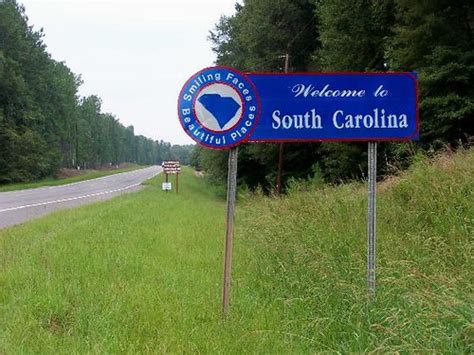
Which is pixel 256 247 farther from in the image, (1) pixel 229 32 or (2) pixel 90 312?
(1) pixel 229 32

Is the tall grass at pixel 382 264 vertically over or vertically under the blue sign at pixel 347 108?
under

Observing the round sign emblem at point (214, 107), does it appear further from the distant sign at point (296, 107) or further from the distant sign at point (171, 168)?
the distant sign at point (171, 168)

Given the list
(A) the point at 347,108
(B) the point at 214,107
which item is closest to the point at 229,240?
(B) the point at 214,107

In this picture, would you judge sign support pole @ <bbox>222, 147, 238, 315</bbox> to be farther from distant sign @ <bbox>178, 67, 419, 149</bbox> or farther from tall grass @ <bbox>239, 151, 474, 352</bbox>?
tall grass @ <bbox>239, 151, 474, 352</bbox>

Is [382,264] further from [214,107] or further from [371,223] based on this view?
[214,107]

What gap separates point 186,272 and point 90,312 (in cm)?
189

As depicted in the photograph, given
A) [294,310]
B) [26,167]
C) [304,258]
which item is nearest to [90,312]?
[294,310]

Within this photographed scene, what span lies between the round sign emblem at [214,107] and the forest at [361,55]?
565cm

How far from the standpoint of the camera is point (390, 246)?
5.52 metres

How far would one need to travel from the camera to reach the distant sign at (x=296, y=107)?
14.6 ft

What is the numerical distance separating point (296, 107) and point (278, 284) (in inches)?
78.3

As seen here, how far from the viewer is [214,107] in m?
4.45

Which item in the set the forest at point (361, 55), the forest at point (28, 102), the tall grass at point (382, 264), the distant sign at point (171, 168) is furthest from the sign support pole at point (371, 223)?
the forest at point (28, 102)

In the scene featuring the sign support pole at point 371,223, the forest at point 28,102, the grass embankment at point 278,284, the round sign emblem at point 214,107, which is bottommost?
the grass embankment at point 278,284
